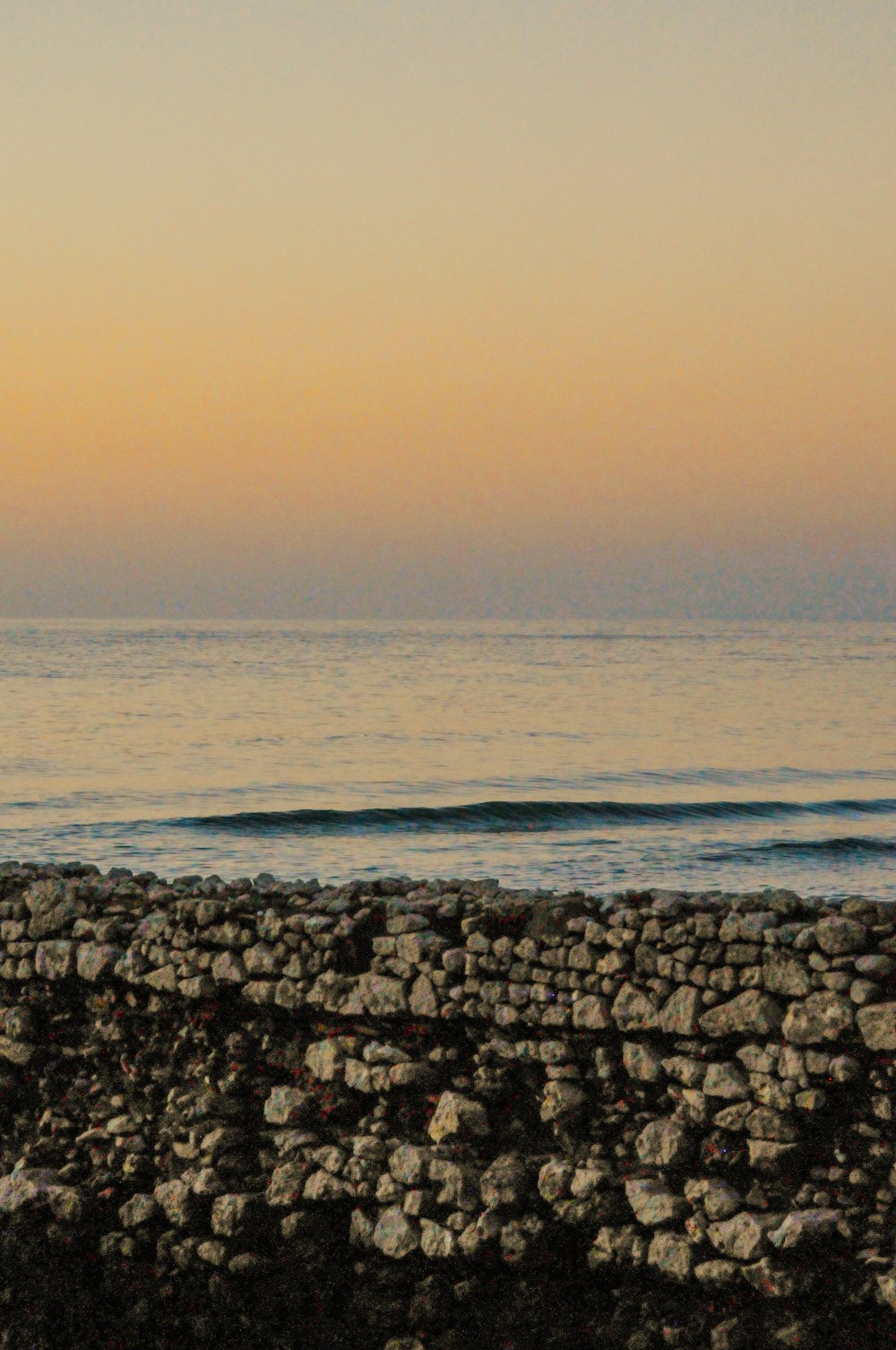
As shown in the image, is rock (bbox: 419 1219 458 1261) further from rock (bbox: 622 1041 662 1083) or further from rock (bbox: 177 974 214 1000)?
rock (bbox: 177 974 214 1000)

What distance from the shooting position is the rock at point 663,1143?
8758mm

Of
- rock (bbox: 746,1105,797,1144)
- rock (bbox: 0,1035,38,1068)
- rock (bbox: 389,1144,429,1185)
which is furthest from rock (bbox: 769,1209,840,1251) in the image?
rock (bbox: 0,1035,38,1068)

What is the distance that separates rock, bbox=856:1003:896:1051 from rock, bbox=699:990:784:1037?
0.49 m

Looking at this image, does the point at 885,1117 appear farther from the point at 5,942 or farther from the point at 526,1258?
the point at 5,942

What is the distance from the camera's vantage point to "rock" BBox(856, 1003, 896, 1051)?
832 cm

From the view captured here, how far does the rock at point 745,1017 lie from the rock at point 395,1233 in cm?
224

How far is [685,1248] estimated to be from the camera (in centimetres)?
852

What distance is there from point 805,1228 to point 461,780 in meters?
32.6

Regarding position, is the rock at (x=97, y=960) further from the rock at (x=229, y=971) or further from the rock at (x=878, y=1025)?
the rock at (x=878, y=1025)

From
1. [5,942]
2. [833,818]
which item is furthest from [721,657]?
[5,942]

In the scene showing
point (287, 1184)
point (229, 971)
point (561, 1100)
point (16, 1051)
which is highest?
point (229, 971)

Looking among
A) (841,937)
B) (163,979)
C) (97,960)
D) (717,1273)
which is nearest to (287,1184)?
(163,979)

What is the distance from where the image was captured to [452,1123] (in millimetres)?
9391

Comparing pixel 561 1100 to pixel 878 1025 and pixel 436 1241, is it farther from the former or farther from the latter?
pixel 878 1025
